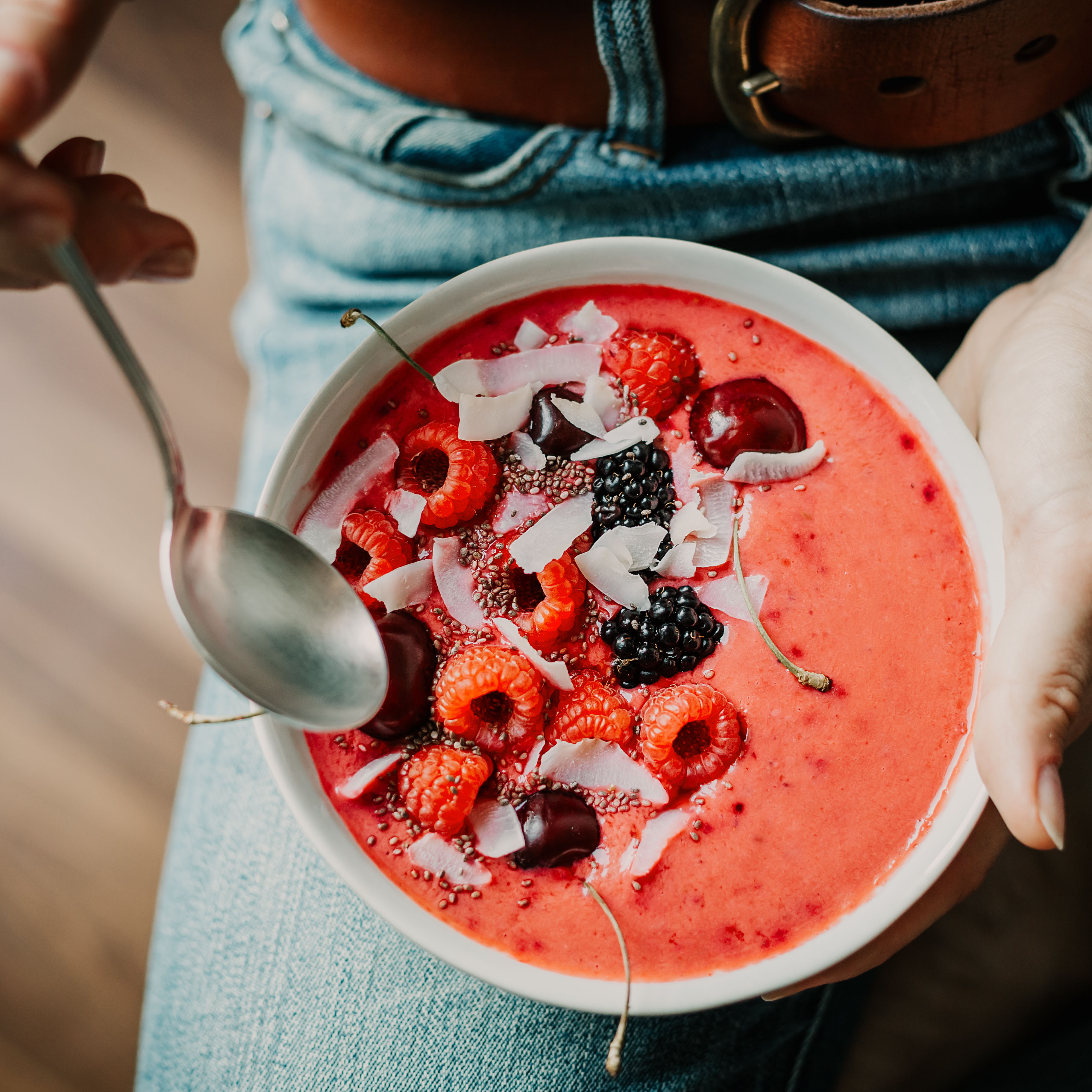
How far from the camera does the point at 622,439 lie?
0.99 metres

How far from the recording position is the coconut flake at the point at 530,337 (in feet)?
3.40

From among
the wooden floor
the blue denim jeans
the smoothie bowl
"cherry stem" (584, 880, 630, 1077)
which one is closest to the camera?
"cherry stem" (584, 880, 630, 1077)

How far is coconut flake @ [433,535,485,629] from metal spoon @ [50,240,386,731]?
0.09m

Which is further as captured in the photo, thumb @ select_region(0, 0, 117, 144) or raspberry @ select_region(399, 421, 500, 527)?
raspberry @ select_region(399, 421, 500, 527)

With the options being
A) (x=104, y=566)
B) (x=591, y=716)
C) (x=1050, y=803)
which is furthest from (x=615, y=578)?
(x=104, y=566)

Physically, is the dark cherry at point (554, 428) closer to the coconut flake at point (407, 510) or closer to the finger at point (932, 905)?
the coconut flake at point (407, 510)

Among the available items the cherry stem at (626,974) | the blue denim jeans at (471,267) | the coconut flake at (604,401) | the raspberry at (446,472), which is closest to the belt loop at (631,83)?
the blue denim jeans at (471,267)

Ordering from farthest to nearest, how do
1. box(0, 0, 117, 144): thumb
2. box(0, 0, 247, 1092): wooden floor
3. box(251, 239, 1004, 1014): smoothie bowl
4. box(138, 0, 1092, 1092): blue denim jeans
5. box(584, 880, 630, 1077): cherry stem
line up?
1. box(0, 0, 247, 1092): wooden floor
2. box(138, 0, 1092, 1092): blue denim jeans
3. box(251, 239, 1004, 1014): smoothie bowl
4. box(584, 880, 630, 1077): cherry stem
5. box(0, 0, 117, 144): thumb

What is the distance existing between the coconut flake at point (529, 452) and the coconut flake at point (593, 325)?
14 centimetres

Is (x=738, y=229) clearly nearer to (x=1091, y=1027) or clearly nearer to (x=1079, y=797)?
(x=1079, y=797)

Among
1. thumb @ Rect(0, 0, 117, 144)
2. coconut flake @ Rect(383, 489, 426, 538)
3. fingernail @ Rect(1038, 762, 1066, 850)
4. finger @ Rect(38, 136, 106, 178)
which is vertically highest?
thumb @ Rect(0, 0, 117, 144)

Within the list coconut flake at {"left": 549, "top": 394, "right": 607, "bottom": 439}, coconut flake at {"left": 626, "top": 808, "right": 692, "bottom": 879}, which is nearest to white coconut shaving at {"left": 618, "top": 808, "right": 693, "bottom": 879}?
coconut flake at {"left": 626, "top": 808, "right": 692, "bottom": 879}

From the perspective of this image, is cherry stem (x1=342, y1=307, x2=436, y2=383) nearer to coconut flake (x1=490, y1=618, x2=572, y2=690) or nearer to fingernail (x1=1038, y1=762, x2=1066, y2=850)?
coconut flake (x1=490, y1=618, x2=572, y2=690)

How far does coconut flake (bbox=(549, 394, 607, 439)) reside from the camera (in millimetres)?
991
